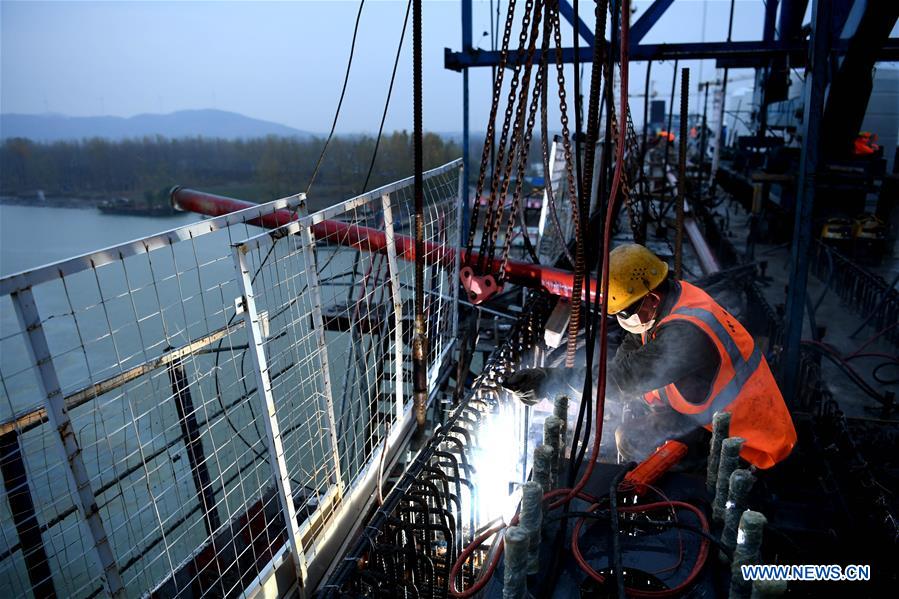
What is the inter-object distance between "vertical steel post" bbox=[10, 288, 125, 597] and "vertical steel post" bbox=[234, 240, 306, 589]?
0.69 metres

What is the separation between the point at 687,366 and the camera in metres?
3.28

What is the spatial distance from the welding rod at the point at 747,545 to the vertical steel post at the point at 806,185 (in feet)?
14.8

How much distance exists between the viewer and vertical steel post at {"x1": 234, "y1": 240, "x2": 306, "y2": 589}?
2309 mm

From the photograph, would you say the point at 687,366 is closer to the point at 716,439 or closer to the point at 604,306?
the point at 716,439

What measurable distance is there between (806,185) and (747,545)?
15.5ft

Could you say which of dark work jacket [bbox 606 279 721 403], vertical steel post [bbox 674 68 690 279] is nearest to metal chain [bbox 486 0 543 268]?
dark work jacket [bbox 606 279 721 403]

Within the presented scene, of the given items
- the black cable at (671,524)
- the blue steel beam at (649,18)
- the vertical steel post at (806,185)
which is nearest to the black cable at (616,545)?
the black cable at (671,524)

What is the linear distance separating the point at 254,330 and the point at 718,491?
223 centimetres

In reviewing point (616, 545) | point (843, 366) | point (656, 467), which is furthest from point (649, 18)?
point (616, 545)

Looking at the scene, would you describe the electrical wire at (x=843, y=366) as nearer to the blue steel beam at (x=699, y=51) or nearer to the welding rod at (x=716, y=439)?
the blue steel beam at (x=699, y=51)

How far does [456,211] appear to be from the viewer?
17.7ft

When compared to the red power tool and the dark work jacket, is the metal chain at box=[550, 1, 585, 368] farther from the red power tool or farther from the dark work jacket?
the red power tool

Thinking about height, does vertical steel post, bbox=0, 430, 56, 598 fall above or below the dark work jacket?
below

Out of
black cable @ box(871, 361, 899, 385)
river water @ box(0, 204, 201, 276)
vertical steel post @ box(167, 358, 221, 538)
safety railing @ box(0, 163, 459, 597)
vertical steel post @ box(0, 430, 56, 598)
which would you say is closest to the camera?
safety railing @ box(0, 163, 459, 597)
